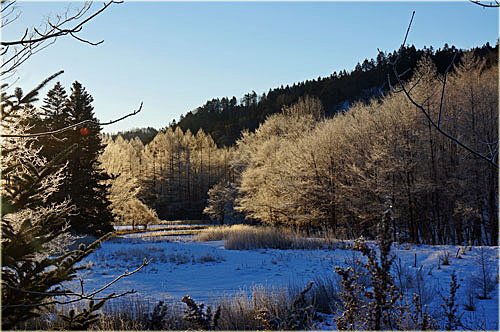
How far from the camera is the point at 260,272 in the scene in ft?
32.0

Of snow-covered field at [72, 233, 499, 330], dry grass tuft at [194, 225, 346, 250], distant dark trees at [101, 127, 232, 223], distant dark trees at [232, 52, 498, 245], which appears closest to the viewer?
snow-covered field at [72, 233, 499, 330]

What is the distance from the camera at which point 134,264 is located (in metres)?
11.1

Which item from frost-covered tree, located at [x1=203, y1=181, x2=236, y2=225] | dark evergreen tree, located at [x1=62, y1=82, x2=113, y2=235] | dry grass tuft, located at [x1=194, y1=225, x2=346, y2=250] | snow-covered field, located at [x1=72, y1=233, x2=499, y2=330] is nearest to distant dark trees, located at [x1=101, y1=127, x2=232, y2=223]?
frost-covered tree, located at [x1=203, y1=181, x2=236, y2=225]

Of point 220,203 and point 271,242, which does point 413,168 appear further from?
point 220,203

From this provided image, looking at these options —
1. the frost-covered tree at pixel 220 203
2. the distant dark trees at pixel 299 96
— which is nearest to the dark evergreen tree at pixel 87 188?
the frost-covered tree at pixel 220 203

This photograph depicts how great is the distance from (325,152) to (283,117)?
31.8 ft

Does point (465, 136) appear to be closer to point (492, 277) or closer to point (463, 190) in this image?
point (463, 190)

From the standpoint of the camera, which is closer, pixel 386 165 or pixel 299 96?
pixel 386 165

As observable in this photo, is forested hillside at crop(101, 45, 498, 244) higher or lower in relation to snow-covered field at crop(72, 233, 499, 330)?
higher

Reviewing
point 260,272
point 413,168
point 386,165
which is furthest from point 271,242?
point 413,168

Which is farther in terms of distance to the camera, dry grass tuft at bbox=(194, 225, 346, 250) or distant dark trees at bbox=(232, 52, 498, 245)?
distant dark trees at bbox=(232, 52, 498, 245)

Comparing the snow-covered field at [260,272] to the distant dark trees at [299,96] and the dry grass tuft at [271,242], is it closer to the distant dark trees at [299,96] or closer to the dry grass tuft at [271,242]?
the dry grass tuft at [271,242]

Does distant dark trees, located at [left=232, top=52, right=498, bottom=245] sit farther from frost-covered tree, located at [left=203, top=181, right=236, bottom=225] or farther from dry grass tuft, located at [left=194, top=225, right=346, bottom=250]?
frost-covered tree, located at [left=203, top=181, right=236, bottom=225]

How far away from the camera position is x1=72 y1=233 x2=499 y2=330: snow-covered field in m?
6.76
